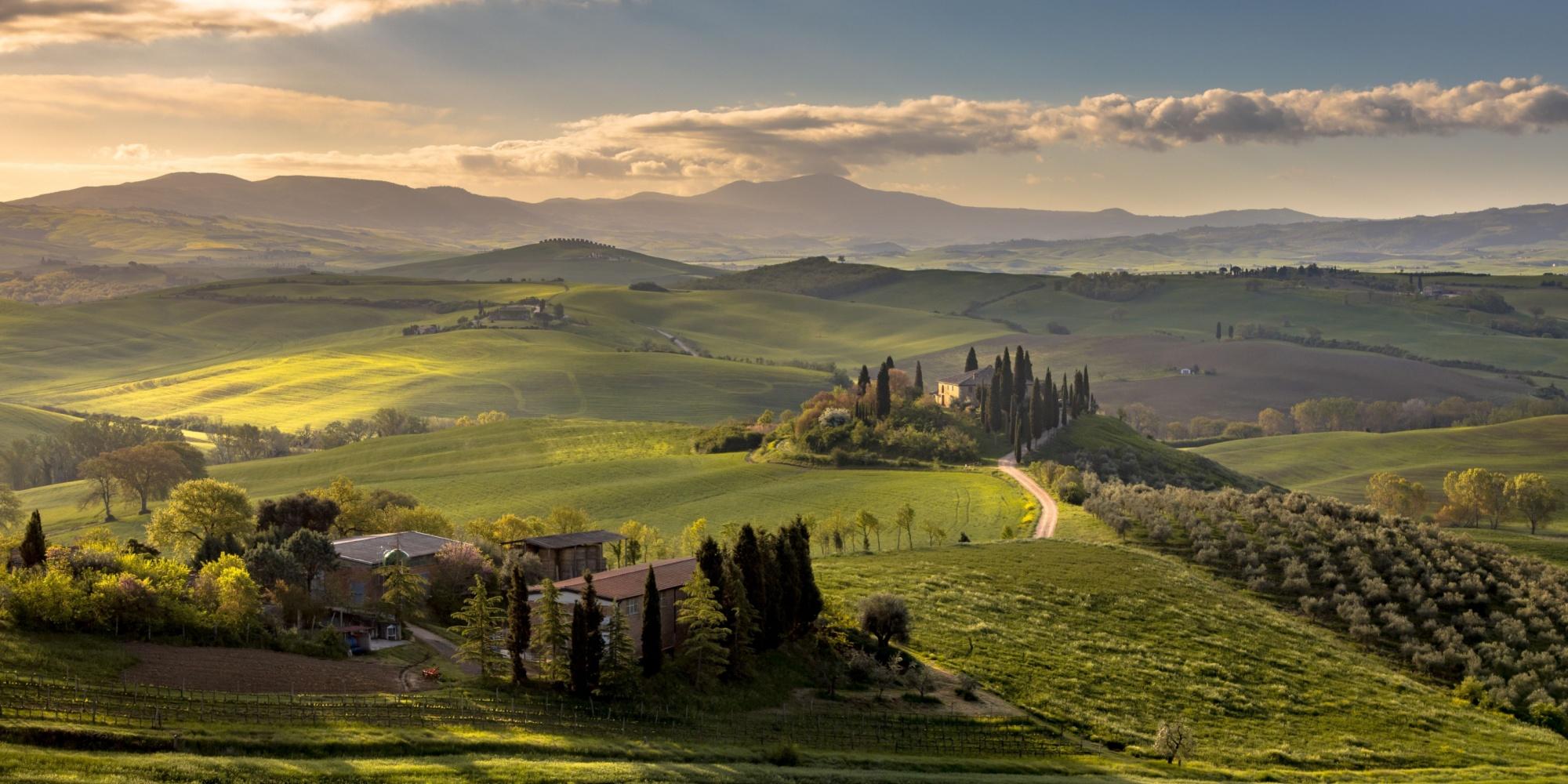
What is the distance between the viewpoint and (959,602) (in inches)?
3297

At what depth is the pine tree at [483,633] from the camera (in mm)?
57594

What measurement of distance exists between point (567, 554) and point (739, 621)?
20.4 meters

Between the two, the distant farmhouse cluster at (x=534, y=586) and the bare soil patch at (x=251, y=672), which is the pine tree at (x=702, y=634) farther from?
the bare soil patch at (x=251, y=672)

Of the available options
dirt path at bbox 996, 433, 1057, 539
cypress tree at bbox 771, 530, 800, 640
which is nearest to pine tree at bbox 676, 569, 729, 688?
cypress tree at bbox 771, 530, 800, 640

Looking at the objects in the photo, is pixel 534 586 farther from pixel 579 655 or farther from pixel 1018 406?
pixel 1018 406

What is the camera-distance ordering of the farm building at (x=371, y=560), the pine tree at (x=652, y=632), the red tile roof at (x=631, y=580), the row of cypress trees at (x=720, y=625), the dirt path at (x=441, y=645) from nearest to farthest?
the row of cypress trees at (x=720, y=625) → the pine tree at (x=652, y=632) → the dirt path at (x=441, y=645) → the red tile roof at (x=631, y=580) → the farm building at (x=371, y=560)

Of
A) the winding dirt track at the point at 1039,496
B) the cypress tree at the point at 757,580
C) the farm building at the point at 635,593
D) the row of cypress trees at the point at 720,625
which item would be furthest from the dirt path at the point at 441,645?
the winding dirt track at the point at 1039,496

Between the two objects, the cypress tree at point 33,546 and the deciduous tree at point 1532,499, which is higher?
the cypress tree at point 33,546

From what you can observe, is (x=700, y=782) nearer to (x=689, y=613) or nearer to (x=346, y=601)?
(x=689, y=613)

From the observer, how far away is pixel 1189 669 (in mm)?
75750

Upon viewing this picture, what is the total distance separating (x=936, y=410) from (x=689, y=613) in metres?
109

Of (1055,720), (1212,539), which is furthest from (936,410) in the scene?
(1055,720)

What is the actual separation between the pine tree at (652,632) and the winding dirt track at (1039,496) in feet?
186

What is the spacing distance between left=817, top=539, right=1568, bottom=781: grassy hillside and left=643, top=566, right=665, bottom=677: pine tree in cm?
1905
